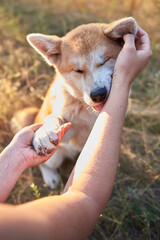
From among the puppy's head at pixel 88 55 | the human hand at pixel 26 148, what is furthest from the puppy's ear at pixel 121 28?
the human hand at pixel 26 148

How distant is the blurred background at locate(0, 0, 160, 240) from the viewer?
229 centimetres

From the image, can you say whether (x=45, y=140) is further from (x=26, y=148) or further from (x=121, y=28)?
(x=121, y=28)

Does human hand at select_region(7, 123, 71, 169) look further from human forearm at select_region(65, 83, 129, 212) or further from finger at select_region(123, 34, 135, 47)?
finger at select_region(123, 34, 135, 47)

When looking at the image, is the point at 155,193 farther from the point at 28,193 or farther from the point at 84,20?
the point at 84,20

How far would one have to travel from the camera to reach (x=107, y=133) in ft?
4.55

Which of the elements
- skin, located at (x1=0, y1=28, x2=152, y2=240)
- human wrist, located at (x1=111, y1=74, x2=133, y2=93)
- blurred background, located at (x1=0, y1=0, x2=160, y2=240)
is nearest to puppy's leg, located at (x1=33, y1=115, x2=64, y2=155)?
skin, located at (x1=0, y1=28, x2=152, y2=240)

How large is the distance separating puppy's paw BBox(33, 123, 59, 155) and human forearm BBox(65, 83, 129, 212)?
0.38m

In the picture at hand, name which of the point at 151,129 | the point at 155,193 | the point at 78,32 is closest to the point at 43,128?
the point at 78,32

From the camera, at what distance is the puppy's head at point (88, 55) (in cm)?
194

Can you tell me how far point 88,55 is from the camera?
83.3 inches

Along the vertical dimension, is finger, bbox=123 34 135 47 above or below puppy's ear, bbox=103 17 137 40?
below

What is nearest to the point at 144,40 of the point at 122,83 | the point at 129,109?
the point at 122,83

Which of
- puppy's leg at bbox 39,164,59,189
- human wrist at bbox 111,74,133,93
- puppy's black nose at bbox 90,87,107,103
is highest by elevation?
human wrist at bbox 111,74,133,93

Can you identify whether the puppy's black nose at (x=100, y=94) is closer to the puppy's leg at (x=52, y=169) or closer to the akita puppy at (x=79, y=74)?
the akita puppy at (x=79, y=74)
